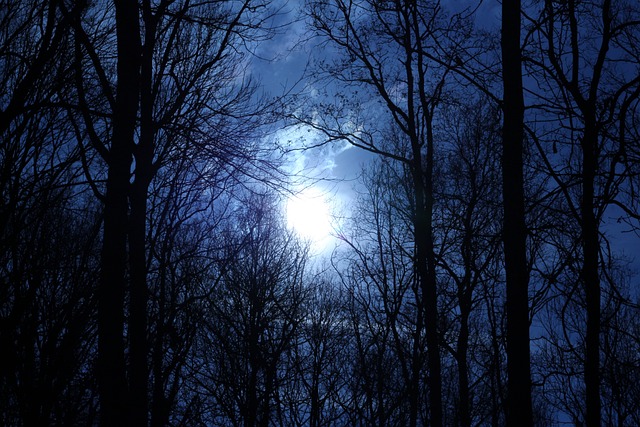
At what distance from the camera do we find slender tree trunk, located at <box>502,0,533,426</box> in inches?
206

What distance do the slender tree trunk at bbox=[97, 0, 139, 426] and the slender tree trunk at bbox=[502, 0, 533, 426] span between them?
4.15m

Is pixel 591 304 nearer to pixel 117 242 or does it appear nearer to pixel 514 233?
pixel 514 233

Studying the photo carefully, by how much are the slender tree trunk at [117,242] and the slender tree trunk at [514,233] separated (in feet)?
13.6

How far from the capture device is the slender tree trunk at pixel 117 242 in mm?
5328

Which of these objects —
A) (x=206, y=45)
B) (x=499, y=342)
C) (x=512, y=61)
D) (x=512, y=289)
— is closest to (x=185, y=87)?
(x=206, y=45)

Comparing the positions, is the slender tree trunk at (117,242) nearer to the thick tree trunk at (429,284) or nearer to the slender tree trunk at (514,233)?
the slender tree trunk at (514,233)

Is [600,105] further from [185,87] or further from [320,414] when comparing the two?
[320,414]

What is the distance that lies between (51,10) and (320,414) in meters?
17.2

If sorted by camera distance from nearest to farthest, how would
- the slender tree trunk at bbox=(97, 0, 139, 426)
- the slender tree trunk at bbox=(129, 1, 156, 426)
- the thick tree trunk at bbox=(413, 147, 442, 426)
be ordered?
1. the slender tree trunk at bbox=(97, 0, 139, 426)
2. the slender tree trunk at bbox=(129, 1, 156, 426)
3. the thick tree trunk at bbox=(413, 147, 442, 426)

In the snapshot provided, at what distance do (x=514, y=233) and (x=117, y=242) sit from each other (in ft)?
14.3

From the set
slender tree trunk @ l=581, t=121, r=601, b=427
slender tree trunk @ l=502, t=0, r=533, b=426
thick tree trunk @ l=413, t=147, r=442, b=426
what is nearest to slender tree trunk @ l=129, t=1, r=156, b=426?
slender tree trunk @ l=502, t=0, r=533, b=426

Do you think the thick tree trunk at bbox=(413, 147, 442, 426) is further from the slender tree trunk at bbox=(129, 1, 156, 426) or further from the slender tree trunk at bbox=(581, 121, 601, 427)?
the slender tree trunk at bbox=(129, 1, 156, 426)

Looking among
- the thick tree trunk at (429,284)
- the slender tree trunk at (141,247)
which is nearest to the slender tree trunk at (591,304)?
the thick tree trunk at (429,284)

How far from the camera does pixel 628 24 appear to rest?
746 cm
